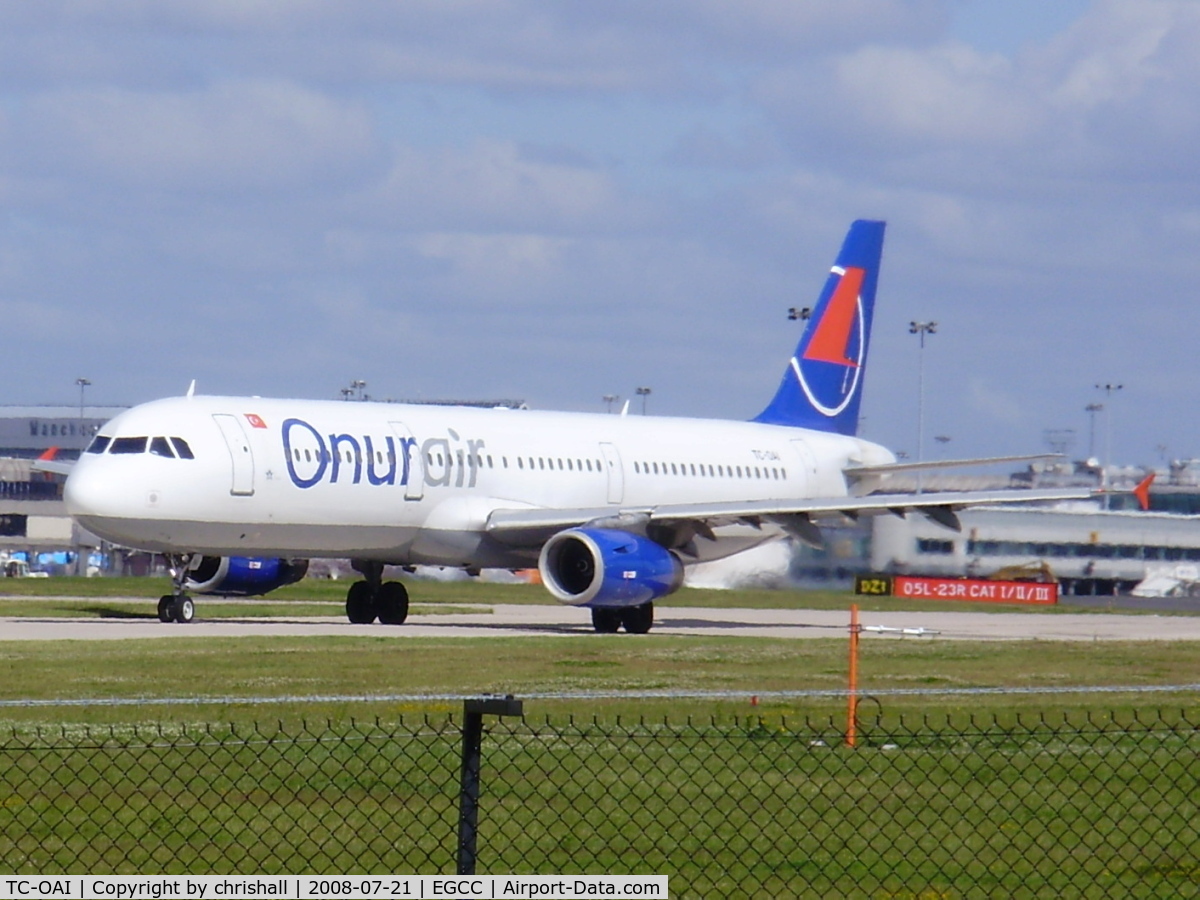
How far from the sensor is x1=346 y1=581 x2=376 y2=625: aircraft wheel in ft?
123

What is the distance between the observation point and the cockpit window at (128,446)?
3284 cm

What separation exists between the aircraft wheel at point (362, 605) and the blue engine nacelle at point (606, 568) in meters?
4.01

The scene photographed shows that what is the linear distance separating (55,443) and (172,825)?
153725mm

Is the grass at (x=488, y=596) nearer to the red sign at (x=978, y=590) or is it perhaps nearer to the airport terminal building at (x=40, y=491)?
the red sign at (x=978, y=590)

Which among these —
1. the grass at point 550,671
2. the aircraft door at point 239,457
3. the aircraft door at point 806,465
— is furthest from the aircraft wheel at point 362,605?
the aircraft door at point 806,465

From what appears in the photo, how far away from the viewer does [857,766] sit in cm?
1505

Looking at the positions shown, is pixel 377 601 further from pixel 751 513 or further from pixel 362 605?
pixel 751 513

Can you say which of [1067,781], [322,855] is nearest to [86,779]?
[322,855]

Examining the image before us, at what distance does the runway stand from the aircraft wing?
5.91ft

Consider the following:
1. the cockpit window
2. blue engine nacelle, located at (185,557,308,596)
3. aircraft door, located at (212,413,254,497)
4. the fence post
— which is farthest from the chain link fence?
blue engine nacelle, located at (185,557,308,596)

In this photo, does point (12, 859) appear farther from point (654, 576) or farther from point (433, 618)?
point (433, 618)

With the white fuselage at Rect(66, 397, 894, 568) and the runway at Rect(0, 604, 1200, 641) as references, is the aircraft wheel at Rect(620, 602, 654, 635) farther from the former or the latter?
the white fuselage at Rect(66, 397, 894, 568)

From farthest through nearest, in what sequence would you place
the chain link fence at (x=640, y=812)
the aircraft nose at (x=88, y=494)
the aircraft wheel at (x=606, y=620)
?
the aircraft wheel at (x=606, y=620)
the aircraft nose at (x=88, y=494)
the chain link fence at (x=640, y=812)

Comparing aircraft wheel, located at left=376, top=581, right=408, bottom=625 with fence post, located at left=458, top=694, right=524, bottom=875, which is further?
aircraft wheel, located at left=376, top=581, right=408, bottom=625
